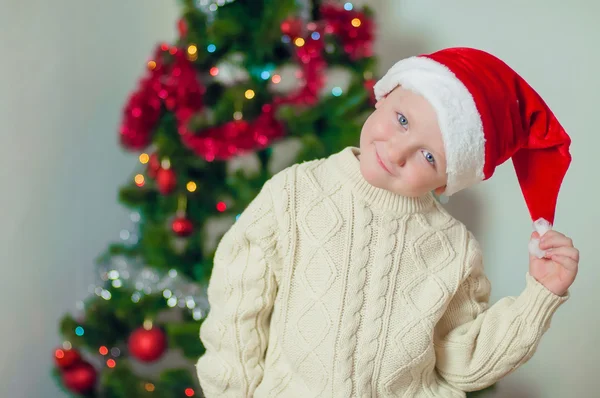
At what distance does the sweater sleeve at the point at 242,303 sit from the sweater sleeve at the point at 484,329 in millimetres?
332

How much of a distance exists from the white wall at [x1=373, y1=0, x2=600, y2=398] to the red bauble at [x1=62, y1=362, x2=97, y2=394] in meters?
1.15

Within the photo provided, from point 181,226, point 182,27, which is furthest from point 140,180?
point 182,27

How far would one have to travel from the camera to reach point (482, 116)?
90 centimetres

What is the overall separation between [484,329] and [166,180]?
0.82 meters

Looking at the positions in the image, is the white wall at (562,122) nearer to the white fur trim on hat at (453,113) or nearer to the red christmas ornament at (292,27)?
the red christmas ornament at (292,27)

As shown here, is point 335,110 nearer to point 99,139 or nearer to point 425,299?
point 425,299

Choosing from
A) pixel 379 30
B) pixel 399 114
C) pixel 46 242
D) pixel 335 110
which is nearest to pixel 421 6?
pixel 379 30

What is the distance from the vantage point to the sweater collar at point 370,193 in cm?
104

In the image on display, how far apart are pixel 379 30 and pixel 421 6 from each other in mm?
141

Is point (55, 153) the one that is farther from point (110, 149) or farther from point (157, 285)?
point (157, 285)

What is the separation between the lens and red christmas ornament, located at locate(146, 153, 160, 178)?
1.52 m

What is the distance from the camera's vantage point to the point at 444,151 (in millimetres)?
921

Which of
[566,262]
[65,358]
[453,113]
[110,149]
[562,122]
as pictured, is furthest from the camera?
[110,149]

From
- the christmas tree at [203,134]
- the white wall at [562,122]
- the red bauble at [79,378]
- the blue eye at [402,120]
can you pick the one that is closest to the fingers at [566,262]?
the blue eye at [402,120]
